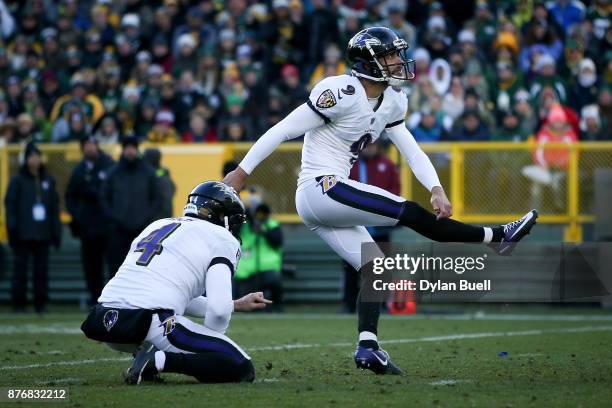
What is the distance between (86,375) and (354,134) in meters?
2.17

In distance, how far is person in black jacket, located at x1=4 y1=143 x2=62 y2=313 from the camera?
15180mm

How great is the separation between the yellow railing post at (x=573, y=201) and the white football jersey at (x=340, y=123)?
8151 millimetres

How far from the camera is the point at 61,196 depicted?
17.1m

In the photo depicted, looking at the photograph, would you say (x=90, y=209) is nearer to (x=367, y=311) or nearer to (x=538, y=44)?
(x=538, y=44)

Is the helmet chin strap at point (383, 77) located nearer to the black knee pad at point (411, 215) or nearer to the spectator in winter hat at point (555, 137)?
the black knee pad at point (411, 215)

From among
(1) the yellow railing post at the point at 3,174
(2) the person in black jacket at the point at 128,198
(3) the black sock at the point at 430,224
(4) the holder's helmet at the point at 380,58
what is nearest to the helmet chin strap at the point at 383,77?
(4) the holder's helmet at the point at 380,58

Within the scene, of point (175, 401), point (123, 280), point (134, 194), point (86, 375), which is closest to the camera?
point (175, 401)

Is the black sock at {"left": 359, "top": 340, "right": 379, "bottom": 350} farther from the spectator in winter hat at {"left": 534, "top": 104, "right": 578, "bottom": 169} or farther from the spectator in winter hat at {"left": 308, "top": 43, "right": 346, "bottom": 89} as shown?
the spectator in winter hat at {"left": 308, "top": 43, "right": 346, "bottom": 89}

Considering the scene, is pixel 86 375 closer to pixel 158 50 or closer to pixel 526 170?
pixel 526 170

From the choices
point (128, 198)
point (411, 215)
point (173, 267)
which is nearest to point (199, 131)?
point (128, 198)

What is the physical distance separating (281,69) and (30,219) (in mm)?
4539

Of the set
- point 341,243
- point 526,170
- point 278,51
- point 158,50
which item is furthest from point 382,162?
point 341,243

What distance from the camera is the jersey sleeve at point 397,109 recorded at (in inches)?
321

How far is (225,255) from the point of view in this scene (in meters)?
7.00
